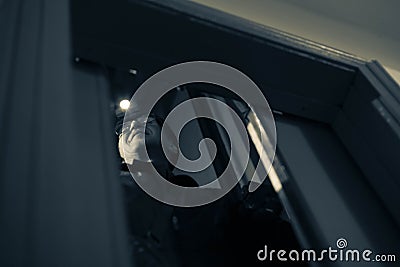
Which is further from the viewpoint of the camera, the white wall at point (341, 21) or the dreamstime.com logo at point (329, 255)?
the white wall at point (341, 21)

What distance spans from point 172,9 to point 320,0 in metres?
0.78

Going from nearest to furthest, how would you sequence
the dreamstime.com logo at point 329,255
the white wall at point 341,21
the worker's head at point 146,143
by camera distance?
1. the dreamstime.com logo at point 329,255
2. the worker's head at point 146,143
3. the white wall at point 341,21

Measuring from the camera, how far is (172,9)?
3.03 feet

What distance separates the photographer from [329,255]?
787 millimetres

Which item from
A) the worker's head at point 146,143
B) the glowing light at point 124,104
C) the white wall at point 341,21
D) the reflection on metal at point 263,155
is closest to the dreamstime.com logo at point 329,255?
the reflection on metal at point 263,155

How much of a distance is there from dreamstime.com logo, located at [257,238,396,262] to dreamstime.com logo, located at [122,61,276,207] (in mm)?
156

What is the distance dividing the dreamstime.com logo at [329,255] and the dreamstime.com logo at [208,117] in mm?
156

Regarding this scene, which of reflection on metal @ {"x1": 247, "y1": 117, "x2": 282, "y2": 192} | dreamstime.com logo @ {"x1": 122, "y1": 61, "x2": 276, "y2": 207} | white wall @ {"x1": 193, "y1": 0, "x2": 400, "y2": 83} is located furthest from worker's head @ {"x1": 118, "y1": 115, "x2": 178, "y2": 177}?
white wall @ {"x1": 193, "y1": 0, "x2": 400, "y2": 83}

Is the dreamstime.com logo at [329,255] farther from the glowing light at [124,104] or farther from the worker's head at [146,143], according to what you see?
the glowing light at [124,104]

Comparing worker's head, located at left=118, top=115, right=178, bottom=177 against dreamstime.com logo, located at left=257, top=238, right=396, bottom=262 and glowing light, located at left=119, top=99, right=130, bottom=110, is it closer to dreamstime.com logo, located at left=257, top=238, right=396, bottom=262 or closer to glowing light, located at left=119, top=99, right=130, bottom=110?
glowing light, located at left=119, top=99, right=130, bottom=110

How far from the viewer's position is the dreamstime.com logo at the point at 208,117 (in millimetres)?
934

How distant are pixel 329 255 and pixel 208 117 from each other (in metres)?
0.43

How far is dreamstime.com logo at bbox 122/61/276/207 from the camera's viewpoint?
934mm

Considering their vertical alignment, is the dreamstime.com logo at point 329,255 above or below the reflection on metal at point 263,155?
below
